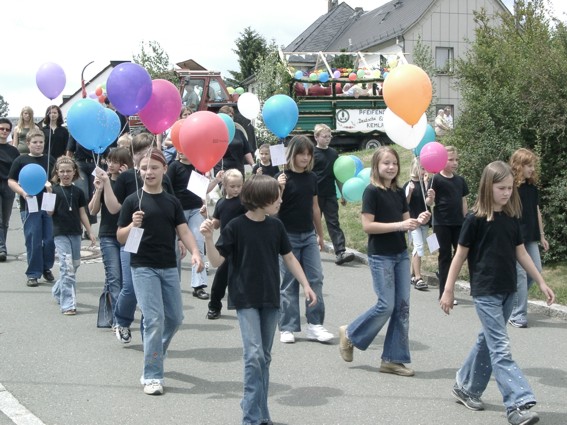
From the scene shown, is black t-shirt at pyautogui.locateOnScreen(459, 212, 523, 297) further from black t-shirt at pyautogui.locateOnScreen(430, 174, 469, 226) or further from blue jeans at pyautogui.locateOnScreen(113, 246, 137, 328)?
black t-shirt at pyautogui.locateOnScreen(430, 174, 469, 226)

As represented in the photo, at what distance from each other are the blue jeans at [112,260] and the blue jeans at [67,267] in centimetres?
110

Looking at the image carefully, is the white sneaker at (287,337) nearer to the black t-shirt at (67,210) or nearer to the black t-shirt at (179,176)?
the black t-shirt at (179,176)

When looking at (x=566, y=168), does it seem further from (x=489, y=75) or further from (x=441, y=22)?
(x=441, y=22)

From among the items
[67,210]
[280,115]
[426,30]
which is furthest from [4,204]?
[426,30]

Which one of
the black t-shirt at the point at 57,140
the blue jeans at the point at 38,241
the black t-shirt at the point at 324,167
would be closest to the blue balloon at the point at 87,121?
the blue jeans at the point at 38,241

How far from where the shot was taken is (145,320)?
6.06 metres

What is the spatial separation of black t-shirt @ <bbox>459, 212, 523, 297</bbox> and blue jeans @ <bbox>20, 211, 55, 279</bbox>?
21.1 ft

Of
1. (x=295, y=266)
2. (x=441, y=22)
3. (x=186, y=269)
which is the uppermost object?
(x=441, y=22)

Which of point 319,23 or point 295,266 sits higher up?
point 319,23

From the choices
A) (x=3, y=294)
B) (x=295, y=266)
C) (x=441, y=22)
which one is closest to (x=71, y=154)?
(x=3, y=294)

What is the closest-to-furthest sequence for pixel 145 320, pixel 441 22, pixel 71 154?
pixel 145 320 → pixel 71 154 → pixel 441 22

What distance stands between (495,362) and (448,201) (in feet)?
13.0

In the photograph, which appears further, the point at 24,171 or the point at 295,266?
the point at 24,171

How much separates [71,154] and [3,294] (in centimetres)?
336
